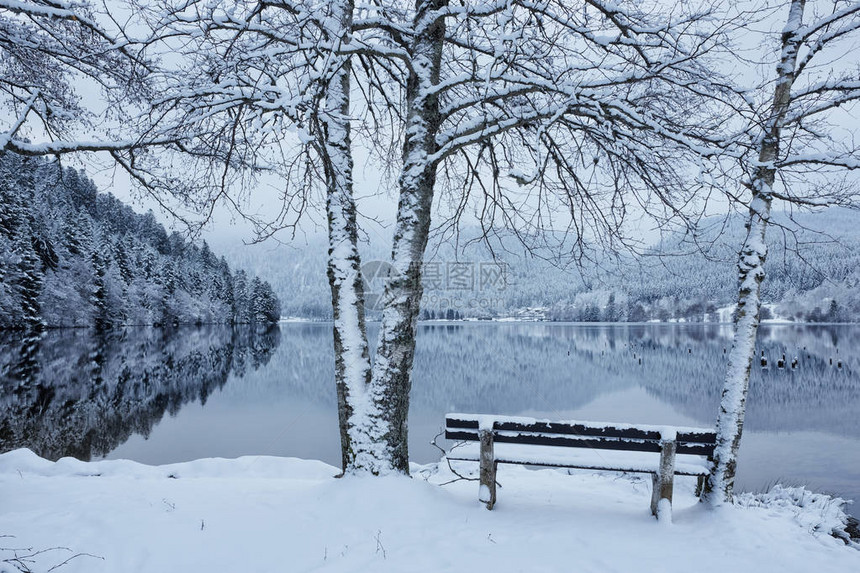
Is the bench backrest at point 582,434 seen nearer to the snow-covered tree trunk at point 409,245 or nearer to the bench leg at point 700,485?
the bench leg at point 700,485

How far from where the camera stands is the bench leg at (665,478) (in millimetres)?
4398

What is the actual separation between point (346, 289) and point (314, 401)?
20.6 meters

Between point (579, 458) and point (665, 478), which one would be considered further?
point (579, 458)

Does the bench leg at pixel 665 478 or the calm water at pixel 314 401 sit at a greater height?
the bench leg at pixel 665 478

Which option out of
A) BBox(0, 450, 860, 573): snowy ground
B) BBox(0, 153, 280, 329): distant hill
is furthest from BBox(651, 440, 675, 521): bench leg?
BBox(0, 153, 280, 329): distant hill

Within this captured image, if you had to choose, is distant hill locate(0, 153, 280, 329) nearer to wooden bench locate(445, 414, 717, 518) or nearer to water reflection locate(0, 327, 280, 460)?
water reflection locate(0, 327, 280, 460)

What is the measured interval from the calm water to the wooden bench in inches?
365

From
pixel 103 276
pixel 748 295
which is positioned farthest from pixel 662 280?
pixel 103 276

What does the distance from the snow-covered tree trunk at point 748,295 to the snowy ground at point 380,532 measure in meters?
0.39

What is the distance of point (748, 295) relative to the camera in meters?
4.98

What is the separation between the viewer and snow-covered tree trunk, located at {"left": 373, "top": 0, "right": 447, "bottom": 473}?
16.4ft

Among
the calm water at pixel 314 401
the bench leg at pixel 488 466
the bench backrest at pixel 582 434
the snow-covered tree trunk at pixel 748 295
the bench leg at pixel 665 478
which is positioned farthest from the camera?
the calm water at pixel 314 401

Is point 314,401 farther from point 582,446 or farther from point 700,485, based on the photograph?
point 582,446

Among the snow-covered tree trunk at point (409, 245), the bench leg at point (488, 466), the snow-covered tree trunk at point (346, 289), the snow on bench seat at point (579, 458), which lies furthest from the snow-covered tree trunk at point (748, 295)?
the snow-covered tree trunk at point (346, 289)
